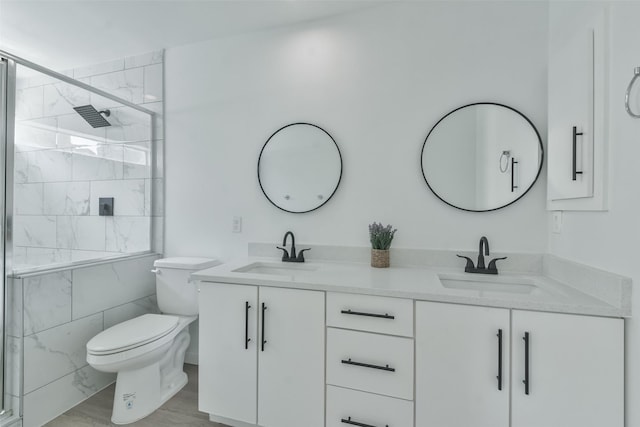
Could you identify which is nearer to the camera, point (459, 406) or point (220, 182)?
point (459, 406)

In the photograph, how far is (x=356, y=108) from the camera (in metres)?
1.88

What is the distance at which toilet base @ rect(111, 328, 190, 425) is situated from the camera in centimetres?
164

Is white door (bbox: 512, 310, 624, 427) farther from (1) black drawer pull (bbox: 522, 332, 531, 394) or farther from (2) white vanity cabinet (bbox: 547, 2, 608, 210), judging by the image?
(2) white vanity cabinet (bbox: 547, 2, 608, 210)

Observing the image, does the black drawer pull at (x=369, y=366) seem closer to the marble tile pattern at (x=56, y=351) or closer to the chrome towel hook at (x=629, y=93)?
the chrome towel hook at (x=629, y=93)

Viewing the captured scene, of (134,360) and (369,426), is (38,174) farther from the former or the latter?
(369,426)

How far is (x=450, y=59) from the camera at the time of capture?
171 centimetres

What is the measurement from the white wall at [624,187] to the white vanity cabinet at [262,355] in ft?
3.74

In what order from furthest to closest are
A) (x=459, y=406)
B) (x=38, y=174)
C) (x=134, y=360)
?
(x=38, y=174) < (x=134, y=360) < (x=459, y=406)

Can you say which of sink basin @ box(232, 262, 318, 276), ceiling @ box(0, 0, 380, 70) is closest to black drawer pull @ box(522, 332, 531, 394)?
sink basin @ box(232, 262, 318, 276)

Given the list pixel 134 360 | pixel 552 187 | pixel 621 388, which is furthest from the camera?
pixel 134 360

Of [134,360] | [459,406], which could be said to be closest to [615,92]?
[459,406]

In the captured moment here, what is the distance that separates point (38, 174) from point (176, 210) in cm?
94

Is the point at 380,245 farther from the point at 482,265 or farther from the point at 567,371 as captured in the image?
the point at 567,371

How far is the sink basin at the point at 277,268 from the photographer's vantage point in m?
1.83
